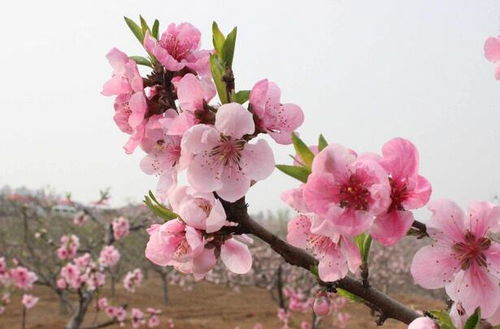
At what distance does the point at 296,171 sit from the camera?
989mm

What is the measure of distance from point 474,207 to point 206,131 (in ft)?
1.97

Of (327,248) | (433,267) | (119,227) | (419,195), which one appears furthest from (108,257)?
(419,195)

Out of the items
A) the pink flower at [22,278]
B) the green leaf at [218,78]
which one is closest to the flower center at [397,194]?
the green leaf at [218,78]

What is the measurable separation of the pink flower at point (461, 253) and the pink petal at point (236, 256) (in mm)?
414

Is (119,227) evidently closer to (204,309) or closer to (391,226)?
(391,226)

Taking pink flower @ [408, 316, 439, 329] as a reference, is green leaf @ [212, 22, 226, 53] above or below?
above

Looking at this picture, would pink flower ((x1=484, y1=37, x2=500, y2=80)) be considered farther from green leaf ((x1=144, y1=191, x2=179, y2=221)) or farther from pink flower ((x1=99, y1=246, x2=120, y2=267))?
pink flower ((x1=99, y1=246, x2=120, y2=267))

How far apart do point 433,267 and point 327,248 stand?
8.8 inches

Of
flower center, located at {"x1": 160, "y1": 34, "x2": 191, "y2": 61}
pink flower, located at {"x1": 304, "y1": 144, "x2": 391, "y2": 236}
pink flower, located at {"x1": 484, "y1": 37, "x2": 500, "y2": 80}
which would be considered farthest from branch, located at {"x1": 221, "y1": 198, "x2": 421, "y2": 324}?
pink flower, located at {"x1": 484, "y1": 37, "x2": 500, "y2": 80}

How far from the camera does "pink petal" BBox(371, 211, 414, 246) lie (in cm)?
89

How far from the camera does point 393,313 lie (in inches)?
47.2

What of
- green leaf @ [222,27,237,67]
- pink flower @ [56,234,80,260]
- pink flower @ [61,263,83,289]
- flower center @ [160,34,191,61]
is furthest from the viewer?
pink flower @ [56,234,80,260]

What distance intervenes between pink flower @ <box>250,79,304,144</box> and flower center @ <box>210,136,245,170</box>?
0.07 meters

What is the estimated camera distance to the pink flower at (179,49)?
1.30m
